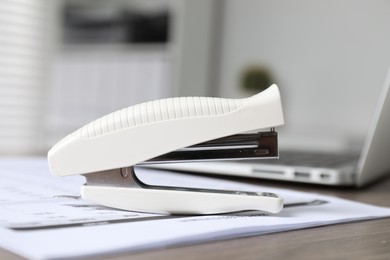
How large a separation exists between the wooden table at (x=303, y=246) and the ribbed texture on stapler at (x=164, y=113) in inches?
3.2

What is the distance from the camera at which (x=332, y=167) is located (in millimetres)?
607

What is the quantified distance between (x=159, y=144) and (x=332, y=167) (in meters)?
0.31

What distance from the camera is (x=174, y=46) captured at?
188 centimetres

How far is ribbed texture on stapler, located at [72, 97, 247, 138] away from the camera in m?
0.35

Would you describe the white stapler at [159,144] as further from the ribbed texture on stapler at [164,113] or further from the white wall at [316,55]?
the white wall at [316,55]

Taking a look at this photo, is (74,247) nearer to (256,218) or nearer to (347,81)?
(256,218)

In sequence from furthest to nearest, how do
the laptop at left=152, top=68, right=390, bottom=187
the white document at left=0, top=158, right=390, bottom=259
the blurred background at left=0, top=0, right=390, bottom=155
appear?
the blurred background at left=0, top=0, right=390, bottom=155
the laptop at left=152, top=68, right=390, bottom=187
the white document at left=0, top=158, right=390, bottom=259

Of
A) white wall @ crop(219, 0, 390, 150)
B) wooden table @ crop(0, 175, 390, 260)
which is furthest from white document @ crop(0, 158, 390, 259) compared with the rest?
white wall @ crop(219, 0, 390, 150)

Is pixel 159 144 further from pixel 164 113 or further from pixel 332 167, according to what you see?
A: pixel 332 167

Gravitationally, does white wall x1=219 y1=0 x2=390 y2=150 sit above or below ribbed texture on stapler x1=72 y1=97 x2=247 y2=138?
above

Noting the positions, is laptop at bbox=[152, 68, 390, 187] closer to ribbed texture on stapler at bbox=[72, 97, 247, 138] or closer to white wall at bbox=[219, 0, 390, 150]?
ribbed texture on stapler at bbox=[72, 97, 247, 138]

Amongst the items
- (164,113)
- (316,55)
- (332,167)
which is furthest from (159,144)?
(316,55)

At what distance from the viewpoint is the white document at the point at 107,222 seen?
0.26 meters

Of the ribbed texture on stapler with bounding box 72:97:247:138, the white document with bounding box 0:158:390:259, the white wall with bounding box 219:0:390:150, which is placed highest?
the white wall with bounding box 219:0:390:150
